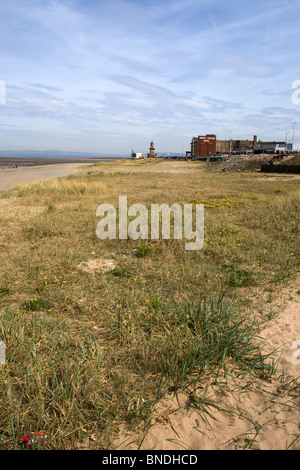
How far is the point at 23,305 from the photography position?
4.31 m

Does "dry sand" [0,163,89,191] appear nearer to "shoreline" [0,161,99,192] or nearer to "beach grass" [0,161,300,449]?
"shoreline" [0,161,99,192]

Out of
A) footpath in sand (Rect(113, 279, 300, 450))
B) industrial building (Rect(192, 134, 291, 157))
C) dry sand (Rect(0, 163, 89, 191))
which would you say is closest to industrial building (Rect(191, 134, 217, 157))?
industrial building (Rect(192, 134, 291, 157))

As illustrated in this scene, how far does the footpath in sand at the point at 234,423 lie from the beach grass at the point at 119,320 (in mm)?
107

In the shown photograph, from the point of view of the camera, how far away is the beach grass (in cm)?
252

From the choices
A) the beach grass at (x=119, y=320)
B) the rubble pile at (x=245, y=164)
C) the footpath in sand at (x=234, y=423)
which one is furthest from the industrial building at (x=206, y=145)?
the footpath in sand at (x=234, y=423)

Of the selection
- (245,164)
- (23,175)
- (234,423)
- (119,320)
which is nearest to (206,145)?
(245,164)

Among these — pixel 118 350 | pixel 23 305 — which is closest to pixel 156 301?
pixel 118 350

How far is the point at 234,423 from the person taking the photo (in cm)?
250

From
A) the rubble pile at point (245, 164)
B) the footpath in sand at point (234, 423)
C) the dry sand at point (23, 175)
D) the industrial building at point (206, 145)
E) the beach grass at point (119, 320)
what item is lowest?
the footpath in sand at point (234, 423)

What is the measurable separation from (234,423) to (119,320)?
168 centimetres

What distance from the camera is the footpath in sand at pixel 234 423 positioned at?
2.31 meters

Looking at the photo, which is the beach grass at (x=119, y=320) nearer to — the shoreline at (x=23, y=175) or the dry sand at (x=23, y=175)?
the shoreline at (x=23, y=175)

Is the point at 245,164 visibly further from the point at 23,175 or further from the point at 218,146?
the point at 218,146

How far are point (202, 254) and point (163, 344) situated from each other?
11.6ft
